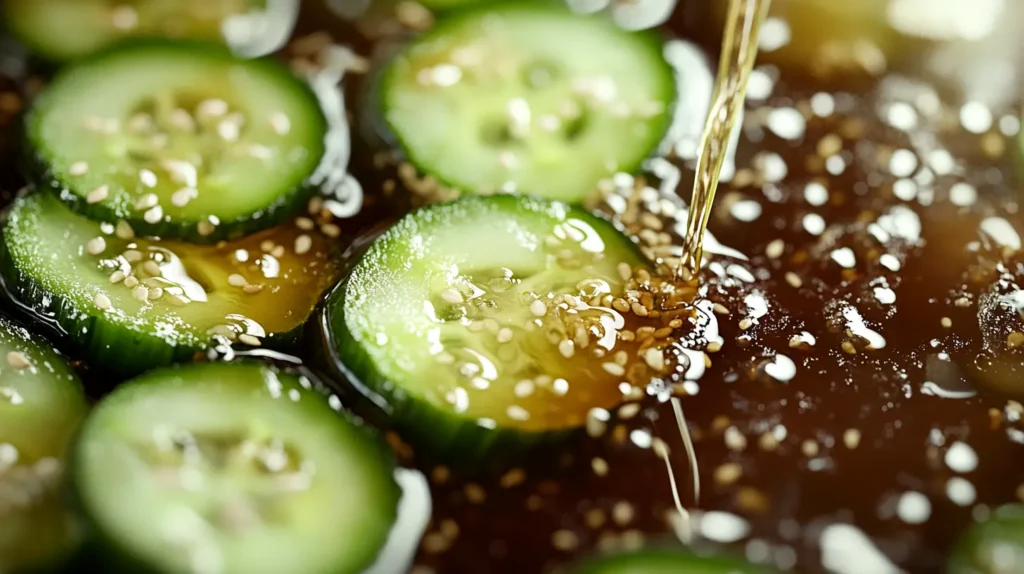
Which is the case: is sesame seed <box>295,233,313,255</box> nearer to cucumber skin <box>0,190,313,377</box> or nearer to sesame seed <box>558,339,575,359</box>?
cucumber skin <box>0,190,313,377</box>

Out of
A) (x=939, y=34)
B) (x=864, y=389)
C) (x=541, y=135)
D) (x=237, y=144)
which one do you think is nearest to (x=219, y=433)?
(x=237, y=144)

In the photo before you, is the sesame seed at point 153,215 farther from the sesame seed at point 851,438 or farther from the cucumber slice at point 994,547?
the cucumber slice at point 994,547

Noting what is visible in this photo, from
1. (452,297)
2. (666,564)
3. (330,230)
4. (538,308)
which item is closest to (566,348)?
(538,308)

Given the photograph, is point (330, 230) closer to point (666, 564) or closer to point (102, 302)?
point (102, 302)

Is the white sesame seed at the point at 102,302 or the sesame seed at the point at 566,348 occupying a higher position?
the sesame seed at the point at 566,348

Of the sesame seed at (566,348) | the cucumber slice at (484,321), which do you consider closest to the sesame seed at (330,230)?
the cucumber slice at (484,321)

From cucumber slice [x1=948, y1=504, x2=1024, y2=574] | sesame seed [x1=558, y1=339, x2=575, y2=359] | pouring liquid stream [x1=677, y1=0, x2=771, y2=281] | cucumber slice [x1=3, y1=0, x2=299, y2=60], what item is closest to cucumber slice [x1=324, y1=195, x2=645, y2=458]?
sesame seed [x1=558, y1=339, x2=575, y2=359]

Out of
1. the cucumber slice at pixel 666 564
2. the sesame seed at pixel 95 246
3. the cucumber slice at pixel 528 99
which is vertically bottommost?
the cucumber slice at pixel 666 564
